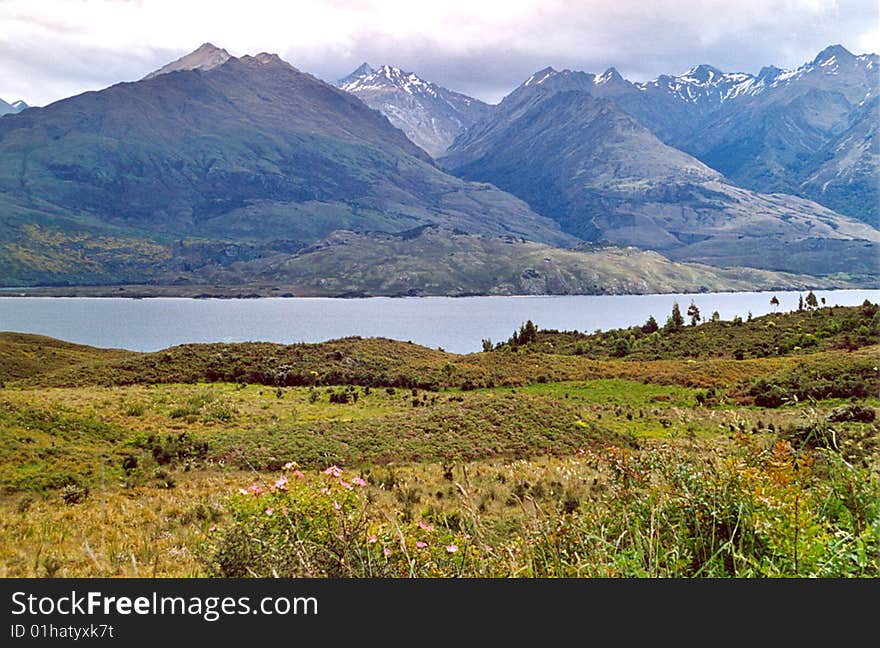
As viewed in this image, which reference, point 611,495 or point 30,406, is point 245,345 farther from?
point 611,495

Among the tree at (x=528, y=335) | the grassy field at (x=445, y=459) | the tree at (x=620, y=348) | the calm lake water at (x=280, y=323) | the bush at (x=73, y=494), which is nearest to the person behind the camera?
the grassy field at (x=445, y=459)

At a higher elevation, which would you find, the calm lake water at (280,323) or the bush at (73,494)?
the calm lake water at (280,323)

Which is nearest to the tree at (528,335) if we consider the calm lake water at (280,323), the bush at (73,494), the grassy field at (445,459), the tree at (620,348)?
the grassy field at (445,459)

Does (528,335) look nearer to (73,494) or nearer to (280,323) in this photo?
(73,494)

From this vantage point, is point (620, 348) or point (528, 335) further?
point (528, 335)

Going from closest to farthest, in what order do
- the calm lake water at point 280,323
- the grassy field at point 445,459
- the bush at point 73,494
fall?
1. the grassy field at point 445,459
2. the bush at point 73,494
3. the calm lake water at point 280,323

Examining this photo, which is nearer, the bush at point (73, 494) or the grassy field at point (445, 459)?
the grassy field at point (445, 459)

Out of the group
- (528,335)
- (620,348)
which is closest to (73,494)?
(620,348)

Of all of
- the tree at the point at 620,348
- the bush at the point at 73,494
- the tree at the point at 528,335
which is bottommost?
the bush at the point at 73,494

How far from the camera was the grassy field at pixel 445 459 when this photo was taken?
5.41 m

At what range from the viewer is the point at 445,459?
853 inches

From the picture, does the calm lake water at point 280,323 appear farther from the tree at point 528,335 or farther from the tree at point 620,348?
the tree at point 620,348

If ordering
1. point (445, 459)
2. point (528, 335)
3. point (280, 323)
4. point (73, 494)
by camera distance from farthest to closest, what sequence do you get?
point (280, 323) < point (528, 335) < point (445, 459) < point (73, 494)

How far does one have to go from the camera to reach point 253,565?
5.73 m
